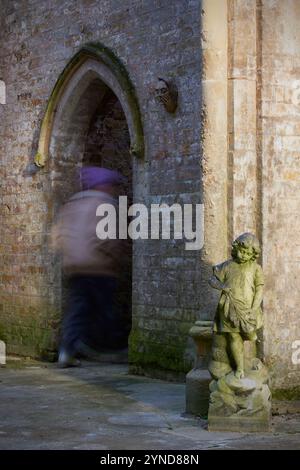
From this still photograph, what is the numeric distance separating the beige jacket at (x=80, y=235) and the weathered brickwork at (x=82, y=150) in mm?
174

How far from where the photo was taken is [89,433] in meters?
6.84

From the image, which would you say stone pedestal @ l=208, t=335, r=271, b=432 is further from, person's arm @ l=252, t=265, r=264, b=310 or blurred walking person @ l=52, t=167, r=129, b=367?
blurred walking person @ l=52, t=167, r=129, b=367

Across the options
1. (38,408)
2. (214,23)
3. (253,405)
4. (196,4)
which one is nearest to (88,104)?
(196,4)

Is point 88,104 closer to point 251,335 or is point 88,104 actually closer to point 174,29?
point 174,29

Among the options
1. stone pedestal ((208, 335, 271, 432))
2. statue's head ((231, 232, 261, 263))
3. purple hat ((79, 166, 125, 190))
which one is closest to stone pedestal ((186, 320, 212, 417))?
stone pedestal ((208, 335, 271, 432))

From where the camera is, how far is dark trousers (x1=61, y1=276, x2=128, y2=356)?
11.6m

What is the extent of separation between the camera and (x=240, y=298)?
7004 millimetres

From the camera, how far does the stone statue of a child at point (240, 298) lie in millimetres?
6949

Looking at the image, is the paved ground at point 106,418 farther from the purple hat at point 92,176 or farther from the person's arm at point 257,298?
the purple hat at point 92,176

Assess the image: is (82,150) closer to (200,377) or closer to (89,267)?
(89,267)

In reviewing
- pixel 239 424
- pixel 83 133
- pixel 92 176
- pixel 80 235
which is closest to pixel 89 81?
pixel 83 133

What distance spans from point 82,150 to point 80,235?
1098 millimetres
